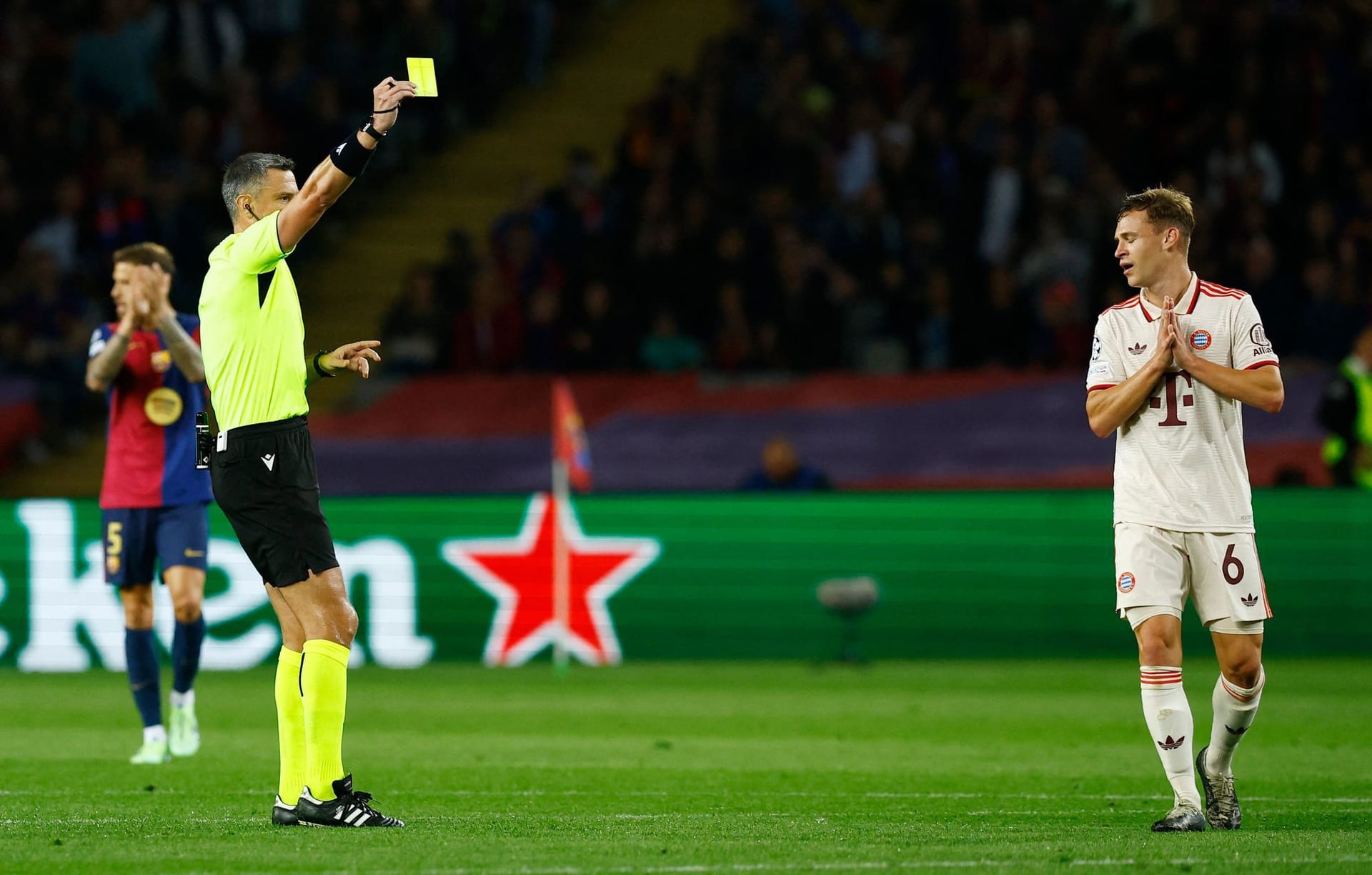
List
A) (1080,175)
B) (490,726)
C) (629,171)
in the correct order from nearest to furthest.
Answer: (490,726) → (1080,175) → (629,171)

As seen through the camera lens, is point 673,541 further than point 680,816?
Yes

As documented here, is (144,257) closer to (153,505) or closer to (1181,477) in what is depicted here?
(153,505)

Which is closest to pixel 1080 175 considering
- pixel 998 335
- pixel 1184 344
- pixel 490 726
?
pixel 998 335

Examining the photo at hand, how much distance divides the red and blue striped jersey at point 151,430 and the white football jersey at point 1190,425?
496 cm

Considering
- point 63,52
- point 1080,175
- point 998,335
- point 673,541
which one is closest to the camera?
point 673,541

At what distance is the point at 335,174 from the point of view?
22.1ft

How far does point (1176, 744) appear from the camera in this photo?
7.16 meters

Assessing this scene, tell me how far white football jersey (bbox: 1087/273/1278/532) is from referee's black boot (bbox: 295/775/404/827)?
118 inches

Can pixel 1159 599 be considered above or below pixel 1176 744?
above

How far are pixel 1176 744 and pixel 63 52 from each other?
18.1 m

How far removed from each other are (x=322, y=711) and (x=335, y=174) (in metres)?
1.95

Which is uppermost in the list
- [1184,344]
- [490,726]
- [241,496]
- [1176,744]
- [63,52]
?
[63,52]

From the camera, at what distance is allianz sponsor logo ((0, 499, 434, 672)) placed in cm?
1532

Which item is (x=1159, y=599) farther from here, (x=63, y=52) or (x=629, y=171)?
(x=63, y=52)
